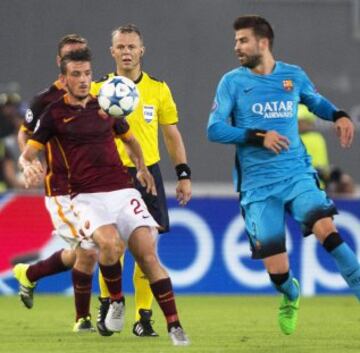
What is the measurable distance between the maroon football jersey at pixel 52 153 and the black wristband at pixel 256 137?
1364mm

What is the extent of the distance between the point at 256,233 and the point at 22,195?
596cm

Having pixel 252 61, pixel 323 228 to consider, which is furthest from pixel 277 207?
pixel 252 61

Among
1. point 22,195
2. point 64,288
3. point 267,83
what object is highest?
point 267,83

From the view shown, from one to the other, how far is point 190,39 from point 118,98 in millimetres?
14679

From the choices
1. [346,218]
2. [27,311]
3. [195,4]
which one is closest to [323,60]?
[195,4]

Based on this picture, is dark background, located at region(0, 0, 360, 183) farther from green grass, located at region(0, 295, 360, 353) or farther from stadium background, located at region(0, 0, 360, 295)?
green grass, located at region(0, 295, 360, 353)

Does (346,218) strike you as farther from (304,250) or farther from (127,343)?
(127,343)

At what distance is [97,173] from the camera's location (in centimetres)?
1040

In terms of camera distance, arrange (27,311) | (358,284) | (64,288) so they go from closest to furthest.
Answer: (358,284) → (27,311) → (64,288)

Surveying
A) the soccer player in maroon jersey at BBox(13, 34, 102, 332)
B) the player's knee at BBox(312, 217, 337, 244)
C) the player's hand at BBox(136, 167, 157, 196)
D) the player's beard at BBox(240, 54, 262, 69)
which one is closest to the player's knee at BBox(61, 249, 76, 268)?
the soccer player in maroon jersey at BBox(13, 34, 102, 332)

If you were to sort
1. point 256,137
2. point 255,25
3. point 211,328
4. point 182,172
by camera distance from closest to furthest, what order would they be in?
1. point 256,137
2. point 255,25
3. point 182,172
4. point 211,328

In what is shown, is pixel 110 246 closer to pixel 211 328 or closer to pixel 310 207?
pixel 310 207

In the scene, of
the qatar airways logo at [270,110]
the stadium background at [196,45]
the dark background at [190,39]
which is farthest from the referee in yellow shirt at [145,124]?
the dark background at [190,39]

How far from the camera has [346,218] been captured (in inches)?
632
